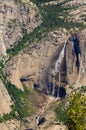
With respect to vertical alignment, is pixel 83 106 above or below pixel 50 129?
above

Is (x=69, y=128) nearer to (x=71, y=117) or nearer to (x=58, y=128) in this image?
(x=71, y=117)

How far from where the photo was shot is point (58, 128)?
196 m

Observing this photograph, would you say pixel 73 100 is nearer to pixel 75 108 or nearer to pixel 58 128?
pixel 75 108

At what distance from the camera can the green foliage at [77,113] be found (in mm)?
59344

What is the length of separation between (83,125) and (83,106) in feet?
6.63

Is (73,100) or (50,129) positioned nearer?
(73,100)

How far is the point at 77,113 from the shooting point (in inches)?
2338

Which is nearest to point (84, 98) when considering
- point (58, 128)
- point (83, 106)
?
point (83, 106)

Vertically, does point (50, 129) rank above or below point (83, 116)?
below

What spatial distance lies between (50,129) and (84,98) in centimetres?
14076

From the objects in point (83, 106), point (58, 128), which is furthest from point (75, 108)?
point (58, 128)

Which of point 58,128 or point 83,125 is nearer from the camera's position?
point 83,125

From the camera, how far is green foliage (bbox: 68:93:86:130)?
2336 inches

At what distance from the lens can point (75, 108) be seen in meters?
59.6
